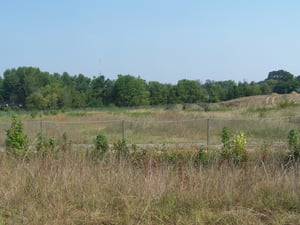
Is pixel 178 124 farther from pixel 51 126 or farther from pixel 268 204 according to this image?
pixel 268 204

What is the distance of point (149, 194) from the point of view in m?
4.48

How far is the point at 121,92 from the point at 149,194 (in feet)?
306

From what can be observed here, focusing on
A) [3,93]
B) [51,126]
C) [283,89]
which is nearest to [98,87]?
[3,93]

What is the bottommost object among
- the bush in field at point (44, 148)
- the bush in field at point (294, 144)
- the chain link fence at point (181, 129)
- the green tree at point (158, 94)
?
the chain link fence at point (181, 129)

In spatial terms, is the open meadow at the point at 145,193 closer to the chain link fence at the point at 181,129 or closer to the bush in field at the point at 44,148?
the bush in field at the point at 44,148

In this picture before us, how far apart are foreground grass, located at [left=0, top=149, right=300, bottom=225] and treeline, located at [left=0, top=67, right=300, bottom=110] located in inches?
3245

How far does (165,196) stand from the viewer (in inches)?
176

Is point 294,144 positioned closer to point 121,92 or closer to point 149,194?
point 149,194

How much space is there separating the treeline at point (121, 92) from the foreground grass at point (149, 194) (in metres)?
82.4

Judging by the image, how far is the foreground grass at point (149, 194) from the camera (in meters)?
4.11

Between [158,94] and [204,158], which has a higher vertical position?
[158,94]

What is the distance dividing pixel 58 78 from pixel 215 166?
4671 inches

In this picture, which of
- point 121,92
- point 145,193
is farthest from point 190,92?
point 145,193

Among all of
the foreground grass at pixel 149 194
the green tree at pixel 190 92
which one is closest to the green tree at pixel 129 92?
the green tree at pixel 190 92
